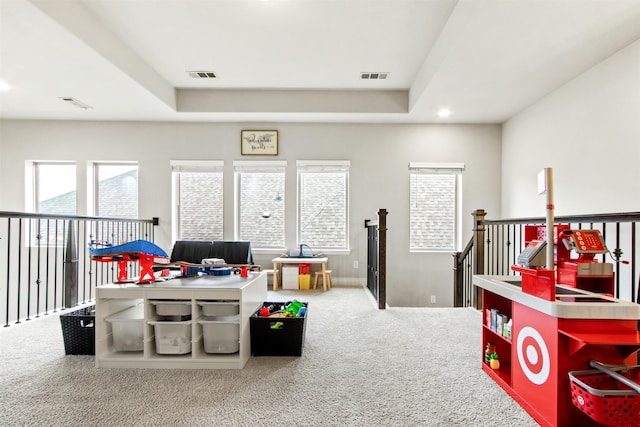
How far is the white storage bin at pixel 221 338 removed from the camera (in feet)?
6.77

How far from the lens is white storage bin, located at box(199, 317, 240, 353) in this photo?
2.06 m

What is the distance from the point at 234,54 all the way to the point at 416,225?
357 cm

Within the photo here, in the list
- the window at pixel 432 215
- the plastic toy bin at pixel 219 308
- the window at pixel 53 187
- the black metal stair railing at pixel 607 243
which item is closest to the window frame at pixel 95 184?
the window at pixel 53 187

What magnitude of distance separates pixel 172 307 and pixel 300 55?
9.52ft

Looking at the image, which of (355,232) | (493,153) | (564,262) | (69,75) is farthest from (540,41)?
(69,75)

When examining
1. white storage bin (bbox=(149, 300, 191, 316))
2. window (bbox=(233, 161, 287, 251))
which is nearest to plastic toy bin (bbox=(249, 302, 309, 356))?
white storage bin (bbox=(149, 300, 191, 316))

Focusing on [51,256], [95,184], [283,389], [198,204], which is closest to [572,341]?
[283,389]

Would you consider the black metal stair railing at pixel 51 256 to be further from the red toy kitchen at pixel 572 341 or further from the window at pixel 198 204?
the red toy kitchen at pixel 572 341

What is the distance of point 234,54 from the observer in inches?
137

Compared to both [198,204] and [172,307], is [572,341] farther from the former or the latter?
[198,204]

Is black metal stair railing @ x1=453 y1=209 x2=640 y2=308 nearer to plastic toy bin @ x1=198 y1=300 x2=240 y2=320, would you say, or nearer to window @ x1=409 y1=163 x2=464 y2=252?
window @ x1=409 y1=163 x2=464 y2=252

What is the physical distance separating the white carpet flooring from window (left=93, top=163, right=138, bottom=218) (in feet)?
9.21

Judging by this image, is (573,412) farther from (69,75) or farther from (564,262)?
(69,75)

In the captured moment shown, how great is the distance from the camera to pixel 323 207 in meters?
5.04
